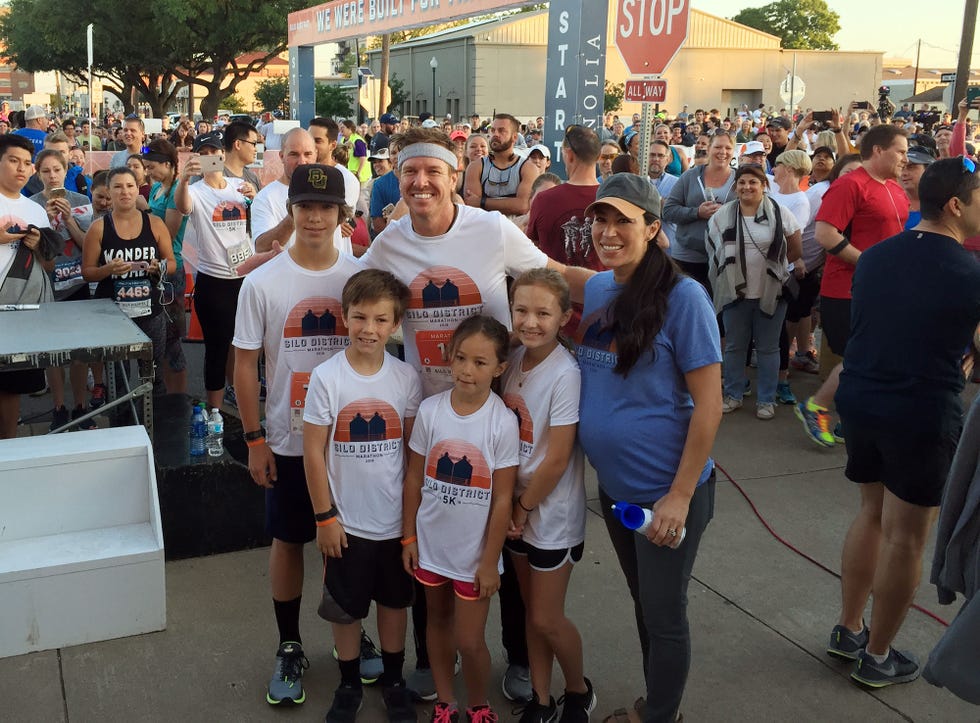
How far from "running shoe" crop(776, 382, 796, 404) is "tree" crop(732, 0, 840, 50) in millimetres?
96820

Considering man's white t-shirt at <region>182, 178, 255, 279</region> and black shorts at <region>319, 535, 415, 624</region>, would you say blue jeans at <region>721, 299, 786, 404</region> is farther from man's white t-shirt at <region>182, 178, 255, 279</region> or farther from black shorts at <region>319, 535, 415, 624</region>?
black shorts at <region>319, 535, 415, 624</region>

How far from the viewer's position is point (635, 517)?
2479 mm

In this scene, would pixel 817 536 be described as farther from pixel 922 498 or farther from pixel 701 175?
pixel 701 175

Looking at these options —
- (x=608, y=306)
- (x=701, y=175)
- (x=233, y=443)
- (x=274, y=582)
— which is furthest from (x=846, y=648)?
(x=701, y=175)

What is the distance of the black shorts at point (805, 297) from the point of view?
732 cm

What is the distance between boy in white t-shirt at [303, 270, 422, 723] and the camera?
2.81 meters

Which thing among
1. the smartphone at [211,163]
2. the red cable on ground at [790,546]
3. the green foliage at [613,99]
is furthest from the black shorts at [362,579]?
the green foliage at [613,99]

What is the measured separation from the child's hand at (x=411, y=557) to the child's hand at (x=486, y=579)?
0.22 meters

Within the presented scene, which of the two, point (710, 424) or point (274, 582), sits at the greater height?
point (710, 424)

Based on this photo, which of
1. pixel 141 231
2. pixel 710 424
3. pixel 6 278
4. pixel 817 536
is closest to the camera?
pixel 710 424

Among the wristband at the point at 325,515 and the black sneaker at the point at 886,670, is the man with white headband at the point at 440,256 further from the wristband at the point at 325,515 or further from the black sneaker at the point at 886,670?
the black sneaker at the point at 886,670

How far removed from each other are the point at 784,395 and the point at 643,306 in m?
4.91

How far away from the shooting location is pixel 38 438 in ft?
12.6

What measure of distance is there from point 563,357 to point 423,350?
51 centimetres
